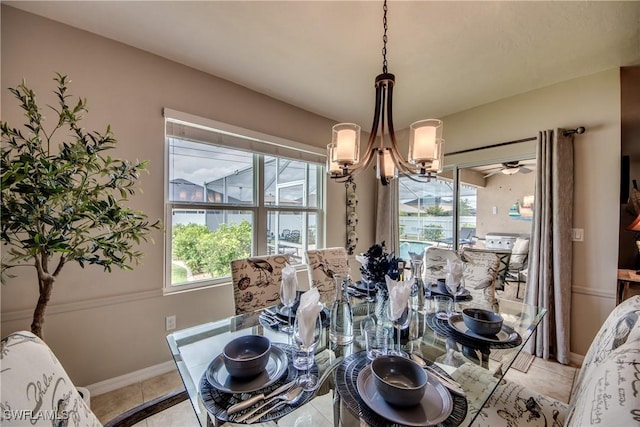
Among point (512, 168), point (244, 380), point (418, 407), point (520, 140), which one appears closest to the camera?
point (418, 407)

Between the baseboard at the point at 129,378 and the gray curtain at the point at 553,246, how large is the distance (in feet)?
10.9

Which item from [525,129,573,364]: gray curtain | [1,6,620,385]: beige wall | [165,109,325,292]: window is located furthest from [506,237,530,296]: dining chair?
[165,109,325,292]: window

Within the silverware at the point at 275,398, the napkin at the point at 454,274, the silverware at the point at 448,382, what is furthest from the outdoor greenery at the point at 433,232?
the silverware at the point at 275,398

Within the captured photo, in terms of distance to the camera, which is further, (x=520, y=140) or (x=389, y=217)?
(x=389, y=217)

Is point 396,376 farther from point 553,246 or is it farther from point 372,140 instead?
point 553,246

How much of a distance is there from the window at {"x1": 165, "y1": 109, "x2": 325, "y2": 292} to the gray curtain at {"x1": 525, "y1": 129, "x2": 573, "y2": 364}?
2.34 m

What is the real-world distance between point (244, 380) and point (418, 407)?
587 millimetres

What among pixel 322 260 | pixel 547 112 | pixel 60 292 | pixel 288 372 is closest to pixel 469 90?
pixel 547 112

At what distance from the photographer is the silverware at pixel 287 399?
763mm

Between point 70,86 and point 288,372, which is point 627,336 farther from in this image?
point 70,86

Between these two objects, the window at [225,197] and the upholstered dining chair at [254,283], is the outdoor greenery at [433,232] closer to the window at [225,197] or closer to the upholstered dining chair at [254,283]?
the window at [225,197]

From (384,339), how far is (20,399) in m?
1.14

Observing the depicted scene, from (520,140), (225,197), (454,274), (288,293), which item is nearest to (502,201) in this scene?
(520,140)

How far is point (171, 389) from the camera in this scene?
6.26 ft
